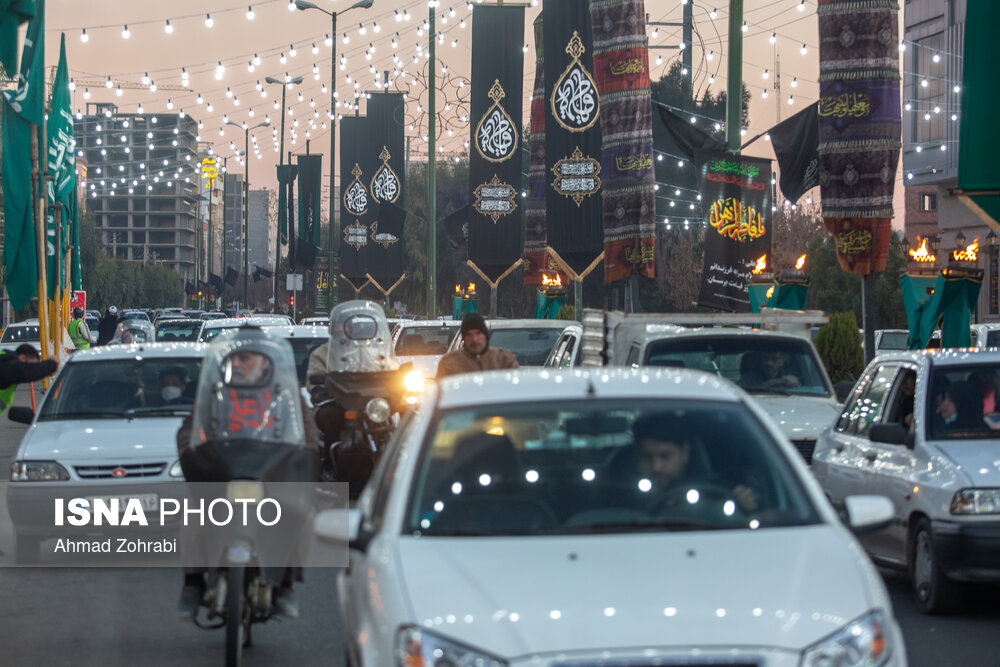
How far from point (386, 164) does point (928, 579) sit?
118ft

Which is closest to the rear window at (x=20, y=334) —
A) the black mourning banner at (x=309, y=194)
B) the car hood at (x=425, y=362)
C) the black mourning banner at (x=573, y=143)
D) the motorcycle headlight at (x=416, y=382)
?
the black mourning banner at (x=573, y=143)

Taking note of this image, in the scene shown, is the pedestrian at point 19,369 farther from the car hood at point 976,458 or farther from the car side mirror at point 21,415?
the car hood at point 976,458

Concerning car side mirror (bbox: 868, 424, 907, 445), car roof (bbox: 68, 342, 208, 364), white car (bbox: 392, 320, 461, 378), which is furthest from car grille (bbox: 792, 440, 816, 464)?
white car (bbox: 392, 320, 461, 378)

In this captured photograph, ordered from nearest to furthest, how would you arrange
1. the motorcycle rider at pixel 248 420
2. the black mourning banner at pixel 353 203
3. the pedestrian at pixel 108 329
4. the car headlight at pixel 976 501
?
the motorcycle rider at pixel 248 420 < the car headlight at pixel 976 501 < the pedestrian at pixel 108 329 < the black mourning banner at pixel 353 203

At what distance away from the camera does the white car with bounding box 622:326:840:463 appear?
12.3 metres

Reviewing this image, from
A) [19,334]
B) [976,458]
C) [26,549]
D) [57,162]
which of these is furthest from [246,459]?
[19,334]

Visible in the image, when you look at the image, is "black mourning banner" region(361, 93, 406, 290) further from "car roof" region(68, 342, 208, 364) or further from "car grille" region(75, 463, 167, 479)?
"car grille" region(75, 463, 167, 479)

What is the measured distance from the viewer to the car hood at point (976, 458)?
27.3 ft

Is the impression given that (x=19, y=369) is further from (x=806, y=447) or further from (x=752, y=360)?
(x=752, y=360)

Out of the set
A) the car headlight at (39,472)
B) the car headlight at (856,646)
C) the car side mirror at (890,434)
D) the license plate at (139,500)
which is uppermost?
the car side mirror at (890,434)

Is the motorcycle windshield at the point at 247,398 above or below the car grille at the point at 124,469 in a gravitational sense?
above

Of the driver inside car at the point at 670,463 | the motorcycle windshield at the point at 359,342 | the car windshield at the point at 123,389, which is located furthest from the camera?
the motorcycle windshield at the point at 359,342

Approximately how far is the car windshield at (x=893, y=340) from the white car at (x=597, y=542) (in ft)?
79.1

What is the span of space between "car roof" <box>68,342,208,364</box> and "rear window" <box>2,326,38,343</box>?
957 inches
